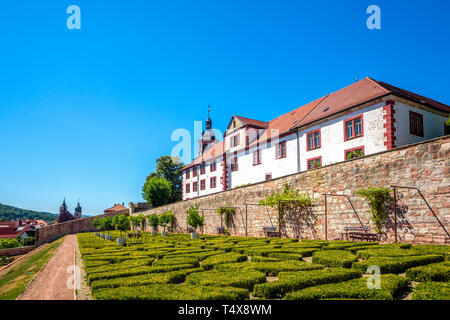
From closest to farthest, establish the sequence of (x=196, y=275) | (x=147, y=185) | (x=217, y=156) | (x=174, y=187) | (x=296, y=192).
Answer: (x=196, y=275) < (x=296, y=192) < (x=217, y=156) < (x=147, y=185) < (x=174, y=187)

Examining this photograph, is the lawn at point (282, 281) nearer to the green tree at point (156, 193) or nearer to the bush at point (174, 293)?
the bush at point (174, 293)

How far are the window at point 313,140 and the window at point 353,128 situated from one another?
8.51 ft

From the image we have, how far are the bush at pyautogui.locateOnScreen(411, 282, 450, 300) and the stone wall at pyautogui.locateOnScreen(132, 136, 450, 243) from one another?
7.89m

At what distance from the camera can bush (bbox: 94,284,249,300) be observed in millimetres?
4671

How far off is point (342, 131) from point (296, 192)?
8100 millimetres

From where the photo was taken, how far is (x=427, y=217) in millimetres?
11586

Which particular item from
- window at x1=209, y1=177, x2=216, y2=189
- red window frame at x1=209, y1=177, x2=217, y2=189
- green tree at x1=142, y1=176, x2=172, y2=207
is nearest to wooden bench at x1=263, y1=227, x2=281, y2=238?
red window frame at x1=209, y1=177, x2=217, y2=189

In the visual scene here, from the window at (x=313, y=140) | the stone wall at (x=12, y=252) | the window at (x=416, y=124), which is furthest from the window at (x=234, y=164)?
the stone wall at (x=12, y=252)

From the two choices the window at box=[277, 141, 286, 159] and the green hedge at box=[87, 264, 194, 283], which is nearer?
the green hedge at box=[87, 264, 194, 283]

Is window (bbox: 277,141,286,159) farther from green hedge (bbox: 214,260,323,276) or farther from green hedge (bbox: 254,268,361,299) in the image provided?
green hedge (bbox: 254,268,361,299)

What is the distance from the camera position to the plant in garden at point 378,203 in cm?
1315

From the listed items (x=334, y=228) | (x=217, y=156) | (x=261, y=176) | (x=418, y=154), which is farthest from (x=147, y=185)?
(x=418, y=154)
